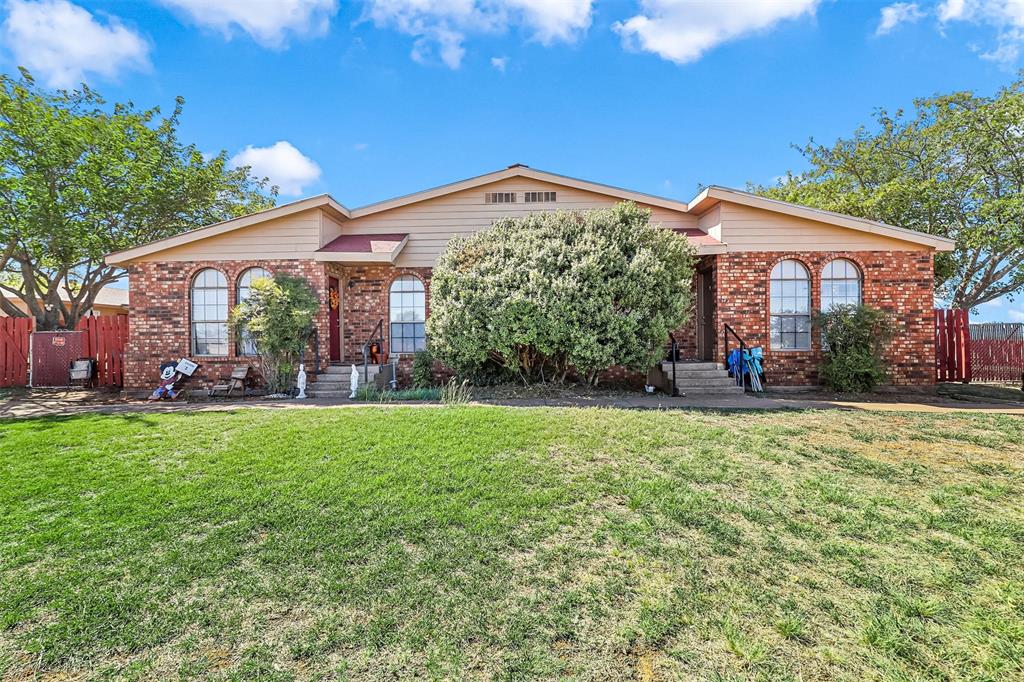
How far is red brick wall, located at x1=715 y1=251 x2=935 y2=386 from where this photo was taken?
37.4 ft

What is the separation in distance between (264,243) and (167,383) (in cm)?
377

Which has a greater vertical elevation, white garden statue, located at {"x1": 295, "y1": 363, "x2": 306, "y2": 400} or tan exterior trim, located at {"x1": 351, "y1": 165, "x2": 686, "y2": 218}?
tan exterior trim, located at {"x1": 351, "y1": 165, "x2": 686, "y2": 218}

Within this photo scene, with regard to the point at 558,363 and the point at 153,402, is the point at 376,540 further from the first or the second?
the point at 153,402

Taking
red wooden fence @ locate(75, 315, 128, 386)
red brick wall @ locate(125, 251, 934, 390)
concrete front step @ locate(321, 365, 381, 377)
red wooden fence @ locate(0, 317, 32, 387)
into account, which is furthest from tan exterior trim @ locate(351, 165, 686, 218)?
red wooden fence @ locate(0, 317, 32, 387)

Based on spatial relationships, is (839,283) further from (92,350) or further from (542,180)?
(92,350)

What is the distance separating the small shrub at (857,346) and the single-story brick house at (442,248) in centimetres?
86

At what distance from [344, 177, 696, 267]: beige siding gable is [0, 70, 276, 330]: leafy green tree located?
944cm

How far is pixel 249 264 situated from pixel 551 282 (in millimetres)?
7554

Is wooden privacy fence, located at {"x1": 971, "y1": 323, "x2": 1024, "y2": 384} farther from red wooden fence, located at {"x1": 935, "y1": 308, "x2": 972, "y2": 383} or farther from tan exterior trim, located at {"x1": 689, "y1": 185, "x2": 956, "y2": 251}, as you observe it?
tan exterior trim, located at {"x1": 689, "y1": 185, "x2": 956, "y2": 251}

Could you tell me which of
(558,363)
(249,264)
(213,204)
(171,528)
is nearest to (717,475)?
(171,528)

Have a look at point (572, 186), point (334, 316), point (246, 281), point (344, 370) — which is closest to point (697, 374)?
point (572, 186)

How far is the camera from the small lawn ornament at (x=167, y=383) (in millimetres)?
10948

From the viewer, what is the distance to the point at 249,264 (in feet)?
39.9

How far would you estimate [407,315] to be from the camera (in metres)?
12.8
